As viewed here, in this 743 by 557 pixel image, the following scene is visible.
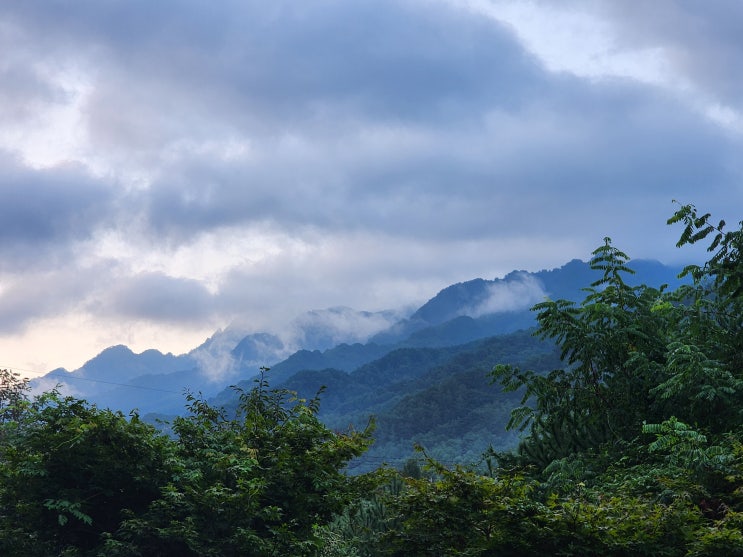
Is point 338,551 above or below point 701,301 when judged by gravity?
below

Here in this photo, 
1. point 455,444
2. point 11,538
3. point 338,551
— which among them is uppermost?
point 11,538

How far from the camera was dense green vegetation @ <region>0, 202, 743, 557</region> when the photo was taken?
880 cm

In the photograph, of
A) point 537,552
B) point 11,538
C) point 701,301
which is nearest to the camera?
point 537,552

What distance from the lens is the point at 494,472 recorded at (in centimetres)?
1274

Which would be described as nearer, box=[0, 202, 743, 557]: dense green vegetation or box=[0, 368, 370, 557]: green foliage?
box=[0, 202, 743, 557]: dense green vegetation

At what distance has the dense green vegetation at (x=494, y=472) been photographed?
8797mm

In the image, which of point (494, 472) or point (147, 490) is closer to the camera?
point (147, 490)

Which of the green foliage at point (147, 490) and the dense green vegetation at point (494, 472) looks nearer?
the dense green vegetation at point (494, 472)

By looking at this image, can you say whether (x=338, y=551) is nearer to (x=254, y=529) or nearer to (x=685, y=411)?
(x=254, y=529)

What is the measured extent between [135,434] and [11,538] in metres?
2.44

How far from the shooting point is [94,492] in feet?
39.7

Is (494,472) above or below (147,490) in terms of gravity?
below

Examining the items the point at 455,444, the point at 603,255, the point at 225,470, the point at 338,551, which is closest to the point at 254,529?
the point at 225,470

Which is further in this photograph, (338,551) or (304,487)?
(338,551)
